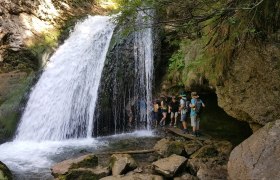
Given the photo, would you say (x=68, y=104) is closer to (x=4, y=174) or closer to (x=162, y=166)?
(x=4, y=174)

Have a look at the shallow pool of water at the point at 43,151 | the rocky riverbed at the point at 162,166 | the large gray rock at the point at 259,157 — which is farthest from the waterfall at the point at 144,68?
the large gray rock at the point at 259,157

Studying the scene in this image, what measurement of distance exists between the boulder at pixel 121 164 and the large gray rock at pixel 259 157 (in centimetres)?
238

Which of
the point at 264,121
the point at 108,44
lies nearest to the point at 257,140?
the point at 264,121

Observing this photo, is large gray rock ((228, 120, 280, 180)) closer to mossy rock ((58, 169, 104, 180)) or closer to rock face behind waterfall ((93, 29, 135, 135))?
mossy rock ((58, 169, 104, 180))

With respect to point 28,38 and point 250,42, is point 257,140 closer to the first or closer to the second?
point 250,42

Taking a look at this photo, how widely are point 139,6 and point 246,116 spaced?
372cm

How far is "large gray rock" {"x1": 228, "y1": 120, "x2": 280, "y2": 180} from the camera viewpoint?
533 centimetres

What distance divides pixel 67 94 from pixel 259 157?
8.89m

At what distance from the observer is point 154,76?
1434 centimetres

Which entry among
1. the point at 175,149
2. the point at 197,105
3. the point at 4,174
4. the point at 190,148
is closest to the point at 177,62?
the point at 197,105

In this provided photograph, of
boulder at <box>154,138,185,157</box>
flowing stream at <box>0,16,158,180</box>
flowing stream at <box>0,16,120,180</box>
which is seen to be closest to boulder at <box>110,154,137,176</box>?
boulder at <box>154,138,185,157</box>

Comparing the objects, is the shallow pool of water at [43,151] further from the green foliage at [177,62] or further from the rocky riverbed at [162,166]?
the green foliage at [177,62]

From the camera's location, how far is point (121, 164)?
7445mm

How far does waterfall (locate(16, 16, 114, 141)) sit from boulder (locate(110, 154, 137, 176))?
4.58m
